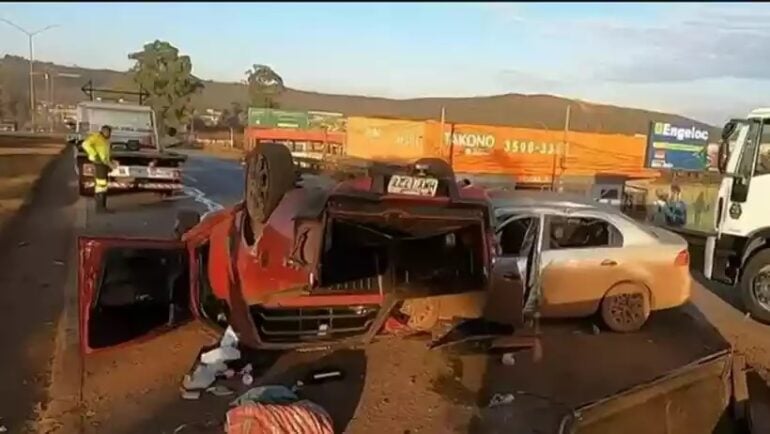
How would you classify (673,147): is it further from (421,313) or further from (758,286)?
(421,313)

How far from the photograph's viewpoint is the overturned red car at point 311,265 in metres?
6.41

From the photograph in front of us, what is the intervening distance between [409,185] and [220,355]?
2.10 meters

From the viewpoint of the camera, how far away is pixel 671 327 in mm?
9438

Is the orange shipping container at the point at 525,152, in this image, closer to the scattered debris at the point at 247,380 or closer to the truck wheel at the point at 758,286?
the truck wheel at the point at 758,286

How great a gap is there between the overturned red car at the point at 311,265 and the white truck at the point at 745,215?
168 inches

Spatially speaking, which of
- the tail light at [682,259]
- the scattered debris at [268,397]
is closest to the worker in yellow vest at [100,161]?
the tail light at [682,259]

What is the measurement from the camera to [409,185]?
21.0ft

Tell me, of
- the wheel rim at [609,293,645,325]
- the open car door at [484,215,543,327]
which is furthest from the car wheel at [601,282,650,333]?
the open car door at [484,215,543,327]

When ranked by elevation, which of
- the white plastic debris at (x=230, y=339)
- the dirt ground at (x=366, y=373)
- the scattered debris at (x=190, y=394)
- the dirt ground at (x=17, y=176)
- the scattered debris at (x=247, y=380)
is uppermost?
the white plastic debris at (x=230, y=339)

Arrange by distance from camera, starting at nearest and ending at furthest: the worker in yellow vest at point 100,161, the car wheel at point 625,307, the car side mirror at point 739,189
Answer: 1. the car wheel at point 625,307
2. the car side mirror at point 739,189
3. the worker in yellow vest at point 100,161

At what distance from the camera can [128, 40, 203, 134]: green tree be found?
1201 inches

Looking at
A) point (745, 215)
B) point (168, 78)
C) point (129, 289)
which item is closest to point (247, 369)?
point (129, 289)

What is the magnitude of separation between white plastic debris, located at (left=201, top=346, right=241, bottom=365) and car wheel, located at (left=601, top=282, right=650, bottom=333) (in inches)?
156

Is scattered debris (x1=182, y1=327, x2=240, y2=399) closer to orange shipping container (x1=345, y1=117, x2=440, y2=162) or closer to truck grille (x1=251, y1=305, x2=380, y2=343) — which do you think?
truck grille (x1=251, y1=305, x2=380, y2=343)
